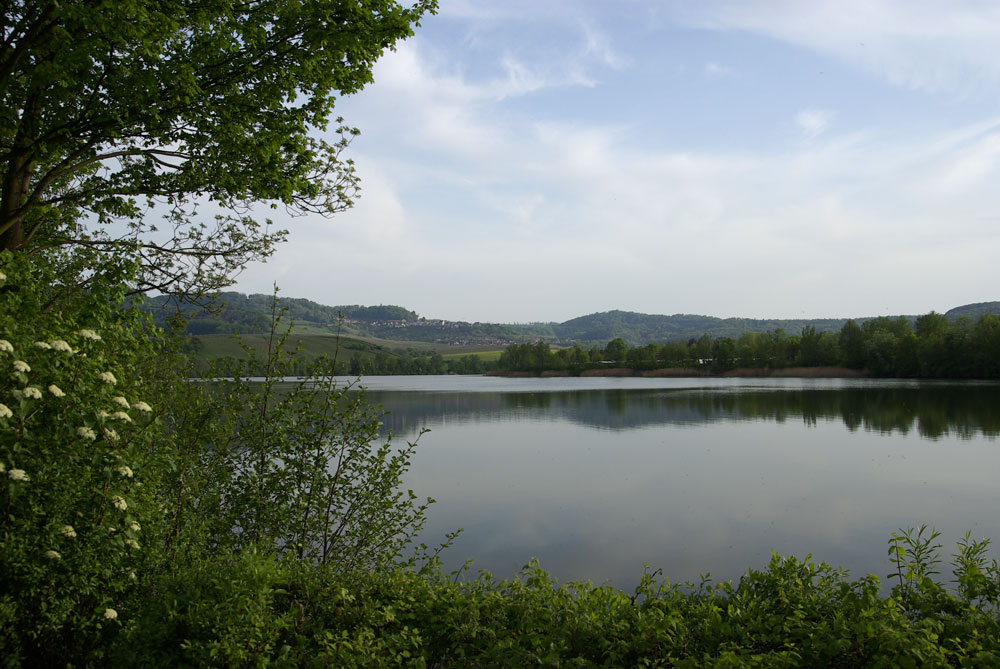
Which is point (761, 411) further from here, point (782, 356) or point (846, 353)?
point (782, 356)

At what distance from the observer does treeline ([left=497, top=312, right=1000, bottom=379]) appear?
72.1m

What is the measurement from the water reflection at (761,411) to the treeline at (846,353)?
1015 inches

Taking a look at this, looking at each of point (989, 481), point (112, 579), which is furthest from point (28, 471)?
point (989, 481)

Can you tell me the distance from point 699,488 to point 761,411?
2407 centimetres

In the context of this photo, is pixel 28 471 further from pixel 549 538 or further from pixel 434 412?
pixel 434 412

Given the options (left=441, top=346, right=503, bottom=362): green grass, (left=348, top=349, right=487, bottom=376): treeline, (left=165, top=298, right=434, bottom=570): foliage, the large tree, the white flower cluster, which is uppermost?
the large tree

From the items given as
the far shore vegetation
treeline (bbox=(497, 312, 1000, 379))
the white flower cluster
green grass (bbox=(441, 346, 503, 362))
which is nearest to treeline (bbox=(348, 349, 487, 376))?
the far shore vegetation

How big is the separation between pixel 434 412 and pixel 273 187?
33.7m

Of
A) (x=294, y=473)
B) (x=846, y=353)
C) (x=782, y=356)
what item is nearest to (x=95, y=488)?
(x=294, y=473)

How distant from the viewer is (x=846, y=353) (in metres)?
91.9

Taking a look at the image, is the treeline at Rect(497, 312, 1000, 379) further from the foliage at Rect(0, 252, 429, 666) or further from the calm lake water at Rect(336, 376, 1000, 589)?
the foliage at Rect(0, 252, 429, 666)

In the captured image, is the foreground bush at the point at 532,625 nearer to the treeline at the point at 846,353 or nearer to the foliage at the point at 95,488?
the foliage at the point at 95,488

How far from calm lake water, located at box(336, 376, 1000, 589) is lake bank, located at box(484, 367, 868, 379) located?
6042 centimetres

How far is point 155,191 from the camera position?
8.00 meters
